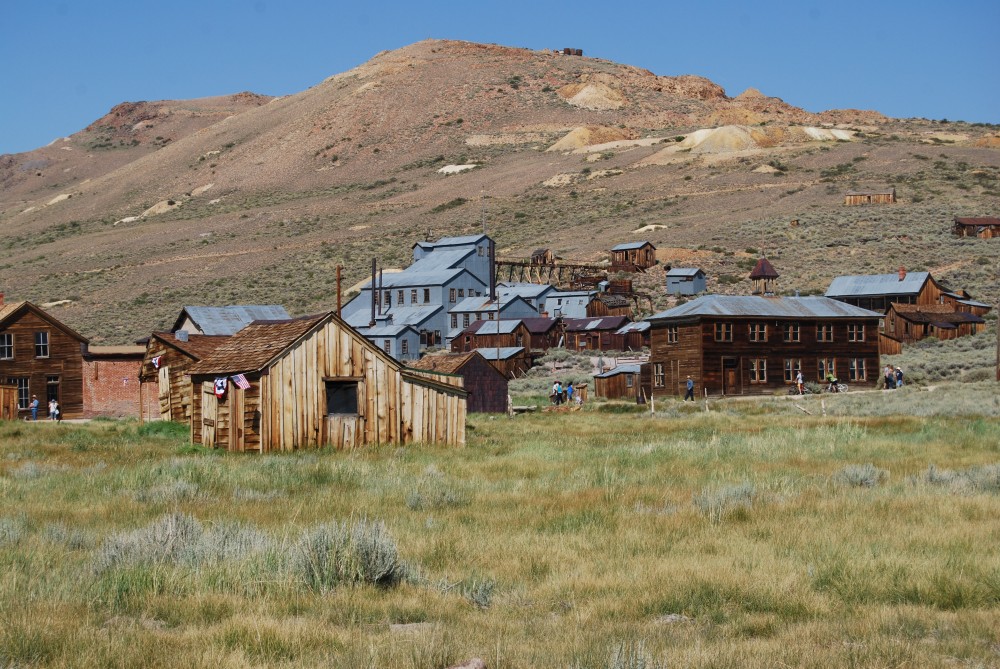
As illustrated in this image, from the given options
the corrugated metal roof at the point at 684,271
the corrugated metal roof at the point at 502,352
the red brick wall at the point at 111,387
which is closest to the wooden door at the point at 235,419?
the red brick wall at the point at 111,387

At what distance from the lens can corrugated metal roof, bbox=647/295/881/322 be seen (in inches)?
2117

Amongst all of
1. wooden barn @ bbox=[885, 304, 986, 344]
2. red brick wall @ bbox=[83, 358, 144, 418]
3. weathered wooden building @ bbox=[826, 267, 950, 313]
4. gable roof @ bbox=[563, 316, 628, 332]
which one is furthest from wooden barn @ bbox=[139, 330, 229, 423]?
weathered wooden building @ bbox=[826, 267, 950, 313]

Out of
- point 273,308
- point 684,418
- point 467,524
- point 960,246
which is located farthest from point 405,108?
point 467,524

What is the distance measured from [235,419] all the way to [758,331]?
34997 mm

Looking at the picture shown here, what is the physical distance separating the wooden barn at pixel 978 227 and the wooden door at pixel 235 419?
87368 mm

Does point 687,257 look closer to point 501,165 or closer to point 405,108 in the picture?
point 501,165

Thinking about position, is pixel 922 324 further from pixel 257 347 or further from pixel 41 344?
pixel 257 347

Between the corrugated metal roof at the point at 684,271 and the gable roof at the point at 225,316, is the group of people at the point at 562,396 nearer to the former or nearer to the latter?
the gable roof at the point at 225,316

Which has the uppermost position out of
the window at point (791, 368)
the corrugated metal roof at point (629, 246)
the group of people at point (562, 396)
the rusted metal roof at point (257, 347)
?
the corrugated metal roof at point (629, 246)

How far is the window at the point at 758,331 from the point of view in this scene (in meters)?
54.4

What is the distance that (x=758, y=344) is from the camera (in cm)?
5444

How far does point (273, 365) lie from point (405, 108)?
177 metres

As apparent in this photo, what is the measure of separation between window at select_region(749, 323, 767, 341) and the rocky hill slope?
3438 cm

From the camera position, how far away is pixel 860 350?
185 ft
